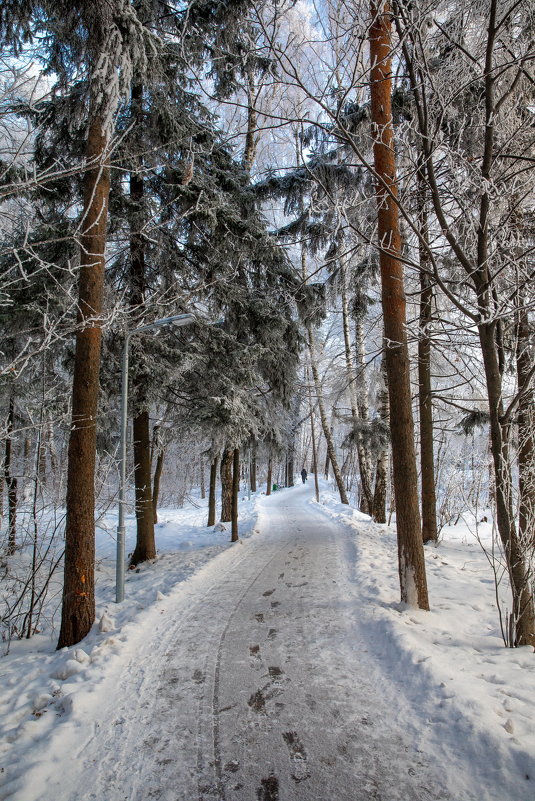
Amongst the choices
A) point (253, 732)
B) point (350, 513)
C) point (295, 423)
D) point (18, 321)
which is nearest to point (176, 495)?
point (295, 423)

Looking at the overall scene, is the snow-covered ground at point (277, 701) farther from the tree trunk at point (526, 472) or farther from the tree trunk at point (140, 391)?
the tree trunk at point (140, 391)

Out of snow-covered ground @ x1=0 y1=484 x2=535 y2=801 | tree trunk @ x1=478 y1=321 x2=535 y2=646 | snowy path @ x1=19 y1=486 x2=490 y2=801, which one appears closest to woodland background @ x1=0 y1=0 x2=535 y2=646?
tree trunk @ x1=478 y1=321 x2=535 y2=646

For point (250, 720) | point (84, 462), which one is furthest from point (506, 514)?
point (84, 462)

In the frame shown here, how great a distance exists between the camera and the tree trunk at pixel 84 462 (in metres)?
5.18

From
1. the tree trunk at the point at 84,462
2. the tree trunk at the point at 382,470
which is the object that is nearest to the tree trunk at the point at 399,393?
the tree trunk at the point at 84,462

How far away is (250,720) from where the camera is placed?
130 inches

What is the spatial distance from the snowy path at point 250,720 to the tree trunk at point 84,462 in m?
0.93

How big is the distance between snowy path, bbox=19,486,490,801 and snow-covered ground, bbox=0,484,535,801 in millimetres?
13

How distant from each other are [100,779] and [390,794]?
195cm

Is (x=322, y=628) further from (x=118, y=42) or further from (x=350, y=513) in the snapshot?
(x=350, y=513)

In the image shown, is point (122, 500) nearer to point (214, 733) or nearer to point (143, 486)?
point (143, 486)

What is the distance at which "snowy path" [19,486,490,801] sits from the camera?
264cm

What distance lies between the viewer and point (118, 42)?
14.5 feet

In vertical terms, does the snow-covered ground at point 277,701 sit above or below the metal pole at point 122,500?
below
